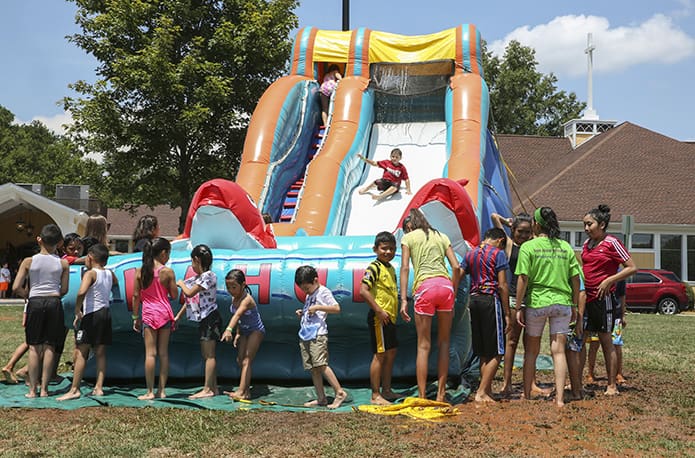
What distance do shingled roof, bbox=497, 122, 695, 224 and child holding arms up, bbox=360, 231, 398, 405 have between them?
16643 mm

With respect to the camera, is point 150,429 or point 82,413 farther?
point 82,413

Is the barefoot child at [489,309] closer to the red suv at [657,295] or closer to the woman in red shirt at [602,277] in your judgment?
the woman in red shirt at [602,277]

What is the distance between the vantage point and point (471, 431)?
4.80 metres

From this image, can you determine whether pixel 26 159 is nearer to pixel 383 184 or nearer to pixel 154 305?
pixel 383 184

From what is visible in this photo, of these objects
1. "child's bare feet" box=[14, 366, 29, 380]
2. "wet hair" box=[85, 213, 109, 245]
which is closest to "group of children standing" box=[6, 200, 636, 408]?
"child's bare feet" box=[14, 366, 29, 380]

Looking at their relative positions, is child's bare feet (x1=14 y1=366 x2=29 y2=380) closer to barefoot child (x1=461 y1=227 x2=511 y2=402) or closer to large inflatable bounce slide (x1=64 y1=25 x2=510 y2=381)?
large inflatable bounce slide (x1=64 y1=25 x2=510 y2=381)

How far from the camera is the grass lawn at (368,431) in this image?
4.34m

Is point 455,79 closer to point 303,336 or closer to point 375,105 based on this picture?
point 375,105

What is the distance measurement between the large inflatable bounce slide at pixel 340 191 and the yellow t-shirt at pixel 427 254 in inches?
17.9

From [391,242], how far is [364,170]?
6282 millimetres

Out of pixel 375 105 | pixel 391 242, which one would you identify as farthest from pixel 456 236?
pixel 375 105

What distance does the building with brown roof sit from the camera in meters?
22.9

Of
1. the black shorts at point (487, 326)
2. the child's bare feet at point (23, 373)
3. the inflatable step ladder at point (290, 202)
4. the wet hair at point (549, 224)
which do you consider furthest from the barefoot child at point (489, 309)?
the inflatable step ladder at point (290, 202)

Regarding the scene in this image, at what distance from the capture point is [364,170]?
39.5 ft
